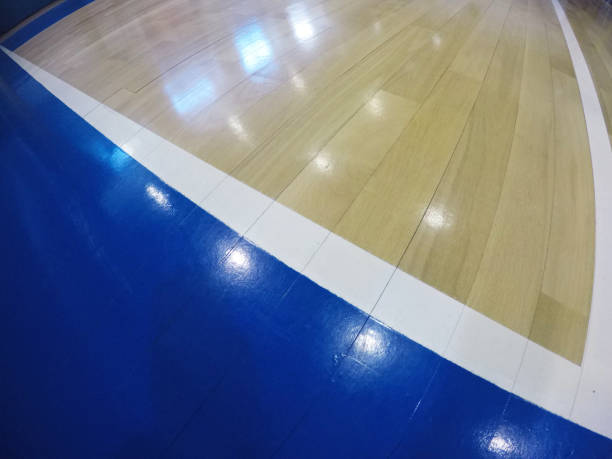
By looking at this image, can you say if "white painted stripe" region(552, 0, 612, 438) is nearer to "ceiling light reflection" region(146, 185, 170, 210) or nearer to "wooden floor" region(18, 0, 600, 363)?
"wooden floor" region(18, 0, 600, 363)

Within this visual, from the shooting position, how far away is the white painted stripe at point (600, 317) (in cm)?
66

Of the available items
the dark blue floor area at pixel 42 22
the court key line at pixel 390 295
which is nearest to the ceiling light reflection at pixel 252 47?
the court key line at pixel 390 295

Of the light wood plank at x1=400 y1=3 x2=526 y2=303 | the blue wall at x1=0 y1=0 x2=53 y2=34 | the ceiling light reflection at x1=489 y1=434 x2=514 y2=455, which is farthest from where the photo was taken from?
the blue wall at x1=0 y1=0 x2=53 y2=34

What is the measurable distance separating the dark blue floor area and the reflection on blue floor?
7.65 ft

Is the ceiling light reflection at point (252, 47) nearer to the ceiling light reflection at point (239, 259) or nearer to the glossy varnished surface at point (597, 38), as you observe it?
the ceiling light reflection at point (239, 259)

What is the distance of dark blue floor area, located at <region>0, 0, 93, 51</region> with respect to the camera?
2266mm

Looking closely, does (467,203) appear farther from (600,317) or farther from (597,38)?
(597,38)

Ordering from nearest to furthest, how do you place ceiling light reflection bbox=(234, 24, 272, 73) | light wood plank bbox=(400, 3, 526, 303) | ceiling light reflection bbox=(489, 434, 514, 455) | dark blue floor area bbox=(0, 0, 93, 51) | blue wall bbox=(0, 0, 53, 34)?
ceiling light reflection bbox=(489, 434, 514, 455) → light wood plank bbox=(400, 3, 526, 303) → ceiling light reflection bbox=(234, 24, 272, 73) → dark blue floor area bbox=(0, 0, 93, 51) → blue wall bbox=(0, 0, 53, 34)

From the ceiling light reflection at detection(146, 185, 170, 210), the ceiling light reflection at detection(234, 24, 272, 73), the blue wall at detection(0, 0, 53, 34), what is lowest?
Result: the ceiling light reflection at detection(146, 185, 170, 210)

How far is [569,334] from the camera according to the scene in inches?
30.0

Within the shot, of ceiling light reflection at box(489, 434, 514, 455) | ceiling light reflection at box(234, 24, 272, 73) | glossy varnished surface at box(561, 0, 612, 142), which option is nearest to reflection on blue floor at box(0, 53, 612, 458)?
ceiling light reflection at box(489, 434, 514, 455)

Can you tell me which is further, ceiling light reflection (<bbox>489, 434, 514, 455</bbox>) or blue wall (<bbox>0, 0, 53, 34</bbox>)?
blue wall (<bbox>0, 0, 53, 34</bbox>)

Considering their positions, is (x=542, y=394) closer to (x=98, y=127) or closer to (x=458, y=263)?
(x=458, y=263)

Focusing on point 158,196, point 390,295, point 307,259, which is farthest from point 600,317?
point 158,196
